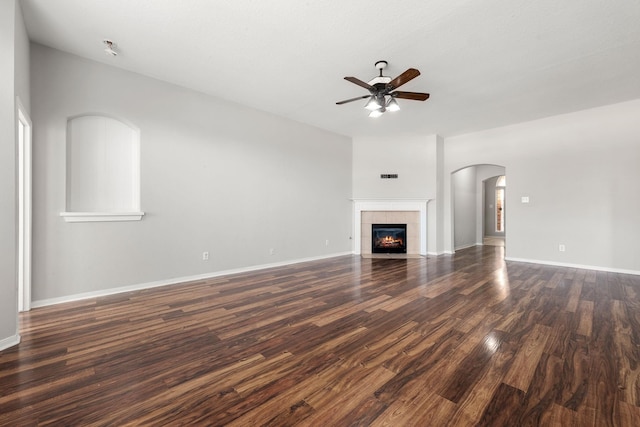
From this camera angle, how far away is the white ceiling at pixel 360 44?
2.54 meters

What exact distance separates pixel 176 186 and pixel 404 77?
3.43 m

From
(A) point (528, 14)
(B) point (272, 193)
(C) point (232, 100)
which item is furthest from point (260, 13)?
(B) point (272, 193)

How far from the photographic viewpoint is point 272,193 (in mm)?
5223

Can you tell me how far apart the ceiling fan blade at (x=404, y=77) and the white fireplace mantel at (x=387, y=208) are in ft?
11.9

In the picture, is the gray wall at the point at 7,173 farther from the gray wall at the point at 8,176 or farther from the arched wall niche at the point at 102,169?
the arched wall niche at the point at 102,169

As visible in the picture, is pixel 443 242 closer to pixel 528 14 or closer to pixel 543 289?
pixel 543 289

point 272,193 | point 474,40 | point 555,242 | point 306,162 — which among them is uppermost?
point 474,40

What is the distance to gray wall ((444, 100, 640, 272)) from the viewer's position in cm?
468

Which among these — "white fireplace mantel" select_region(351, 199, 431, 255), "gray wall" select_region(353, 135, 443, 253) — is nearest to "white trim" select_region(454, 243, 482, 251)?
"gray wall" select_region(353, 135, 443, 253)

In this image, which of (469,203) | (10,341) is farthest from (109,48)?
(469,203)

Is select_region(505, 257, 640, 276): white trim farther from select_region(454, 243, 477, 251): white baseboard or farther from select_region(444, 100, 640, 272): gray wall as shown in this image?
select_region(454, 243, 477, 251): white baseboard

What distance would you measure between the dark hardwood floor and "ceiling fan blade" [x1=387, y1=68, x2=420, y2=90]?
8.42 ft

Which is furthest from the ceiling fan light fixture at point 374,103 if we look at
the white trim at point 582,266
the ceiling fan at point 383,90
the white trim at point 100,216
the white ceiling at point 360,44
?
the white trim at point 582,266

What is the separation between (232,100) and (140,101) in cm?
135
